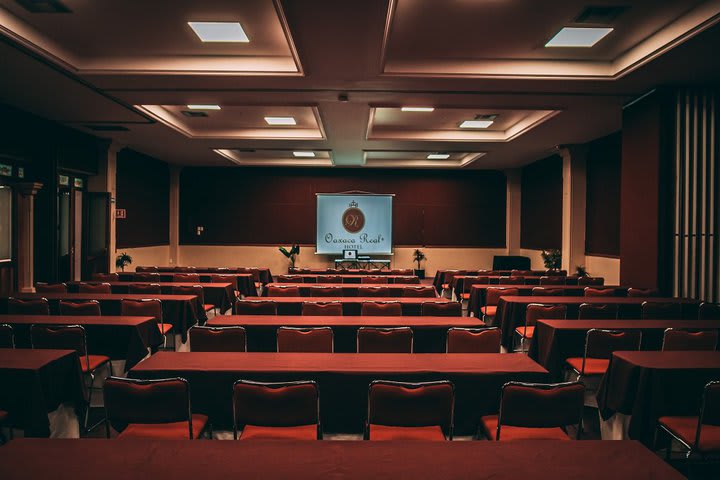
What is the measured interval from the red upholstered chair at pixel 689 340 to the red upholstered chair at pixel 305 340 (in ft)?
9.16

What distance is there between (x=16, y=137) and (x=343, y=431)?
892 cm

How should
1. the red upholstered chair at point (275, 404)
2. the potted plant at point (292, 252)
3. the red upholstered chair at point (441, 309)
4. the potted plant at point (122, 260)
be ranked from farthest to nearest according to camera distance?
the potted plant at point (292, 252)
the potted plant at point (122, 260)
the red upholstered chair at point (441, 309)
the red upholstered chair at point (275, 404)

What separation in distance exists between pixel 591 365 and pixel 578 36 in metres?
4.17

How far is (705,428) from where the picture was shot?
2.89 metres

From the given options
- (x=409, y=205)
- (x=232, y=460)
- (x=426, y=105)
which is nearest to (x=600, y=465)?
(x=232, y=460)

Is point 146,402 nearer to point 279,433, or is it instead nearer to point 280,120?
point 279,433

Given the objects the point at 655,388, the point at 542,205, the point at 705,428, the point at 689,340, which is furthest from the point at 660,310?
the point at 542,205

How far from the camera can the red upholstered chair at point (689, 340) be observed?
4070mm

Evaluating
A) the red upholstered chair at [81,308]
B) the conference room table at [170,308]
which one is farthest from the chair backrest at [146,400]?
the conference room table at [170,308]

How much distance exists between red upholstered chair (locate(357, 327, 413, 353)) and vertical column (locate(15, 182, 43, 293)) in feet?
25.9

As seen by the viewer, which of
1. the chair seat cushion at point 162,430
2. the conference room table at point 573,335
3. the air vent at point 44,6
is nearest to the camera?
the chair seat cushion at point 162,430

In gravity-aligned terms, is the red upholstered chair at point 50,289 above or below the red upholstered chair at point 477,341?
above

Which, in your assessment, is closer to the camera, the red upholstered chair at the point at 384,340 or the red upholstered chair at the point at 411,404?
the red upholstered chair at the point at 411,404

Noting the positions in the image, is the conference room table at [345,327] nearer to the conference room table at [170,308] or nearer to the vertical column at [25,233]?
the conference room table at [170,308]
